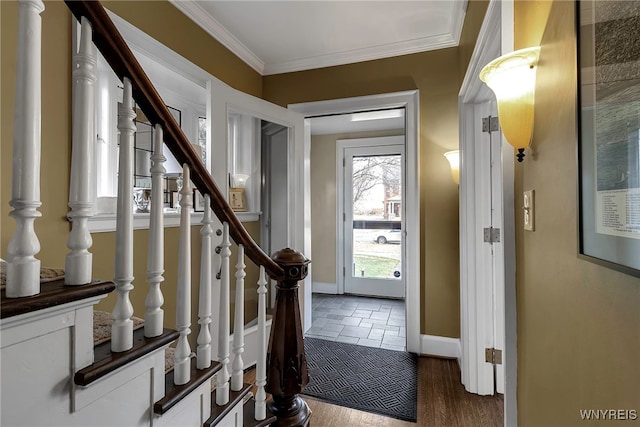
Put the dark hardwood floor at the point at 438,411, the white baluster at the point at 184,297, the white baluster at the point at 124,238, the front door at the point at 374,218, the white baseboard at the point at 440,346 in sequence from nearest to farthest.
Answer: the white baluster at the point at 124,238
the white baluster at the point at 184,297
the dark hardwood floor at the point at 438,411
the white baseboard at the point at 440,346
the front door at the point at 374,218

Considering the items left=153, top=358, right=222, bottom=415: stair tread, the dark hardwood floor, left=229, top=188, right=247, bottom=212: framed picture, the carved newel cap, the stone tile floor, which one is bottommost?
the dark hardwood floor

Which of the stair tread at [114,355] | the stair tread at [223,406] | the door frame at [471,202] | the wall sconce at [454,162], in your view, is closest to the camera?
the stair tread at [114,355]

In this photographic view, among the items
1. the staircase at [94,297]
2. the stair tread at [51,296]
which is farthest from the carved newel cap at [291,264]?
the stair tread at [51,296]

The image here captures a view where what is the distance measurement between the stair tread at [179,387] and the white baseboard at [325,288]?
3445 mm

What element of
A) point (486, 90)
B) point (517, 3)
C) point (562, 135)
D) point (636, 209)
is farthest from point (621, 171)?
point (486, 90)

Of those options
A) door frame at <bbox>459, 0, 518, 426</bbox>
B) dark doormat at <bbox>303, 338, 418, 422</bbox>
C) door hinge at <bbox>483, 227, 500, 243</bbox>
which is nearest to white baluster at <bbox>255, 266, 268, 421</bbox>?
dark doormat at <bbox>303, 338, 418, 422</bbox>

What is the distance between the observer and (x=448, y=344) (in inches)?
96.7

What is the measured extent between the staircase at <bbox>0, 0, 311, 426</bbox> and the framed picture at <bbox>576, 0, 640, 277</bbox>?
1.03 metres

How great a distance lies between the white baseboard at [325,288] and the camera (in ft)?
14.5

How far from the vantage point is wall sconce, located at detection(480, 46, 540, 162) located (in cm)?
95

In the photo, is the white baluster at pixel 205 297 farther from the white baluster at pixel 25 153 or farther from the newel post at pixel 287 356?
the white baluster at pixel 25 153

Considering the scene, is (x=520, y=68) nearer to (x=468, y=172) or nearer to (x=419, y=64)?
(x=468, y=172)

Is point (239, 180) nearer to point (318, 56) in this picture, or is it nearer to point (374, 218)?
point (318, 56)

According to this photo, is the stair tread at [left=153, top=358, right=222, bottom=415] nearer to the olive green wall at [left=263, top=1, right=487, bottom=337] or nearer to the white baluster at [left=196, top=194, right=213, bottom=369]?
the white baluster at [left=196, top=194, right=213, bottom=369]
